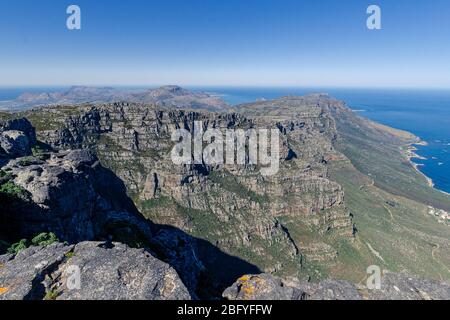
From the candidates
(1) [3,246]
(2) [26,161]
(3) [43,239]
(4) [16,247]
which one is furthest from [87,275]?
(2) [26,161]

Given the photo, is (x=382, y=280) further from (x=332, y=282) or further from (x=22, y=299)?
(x=22, y=299)

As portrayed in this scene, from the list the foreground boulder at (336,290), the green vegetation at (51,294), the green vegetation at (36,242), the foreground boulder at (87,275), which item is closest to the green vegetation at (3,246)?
the green vegetation at (36,242)

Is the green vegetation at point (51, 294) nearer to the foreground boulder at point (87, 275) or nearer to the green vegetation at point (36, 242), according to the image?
the foreground boulder at point (87, 275)

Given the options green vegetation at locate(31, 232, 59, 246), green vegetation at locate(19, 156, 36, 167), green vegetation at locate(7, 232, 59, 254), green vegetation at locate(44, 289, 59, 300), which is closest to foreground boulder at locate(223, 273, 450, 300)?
green vegetation at locate(44, 289, 59, 300)

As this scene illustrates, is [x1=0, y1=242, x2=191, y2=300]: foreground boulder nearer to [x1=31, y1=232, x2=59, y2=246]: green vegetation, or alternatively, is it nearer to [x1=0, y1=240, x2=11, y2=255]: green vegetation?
[x1=0, y1=240, x2=11, y2=255]: green vegetation
